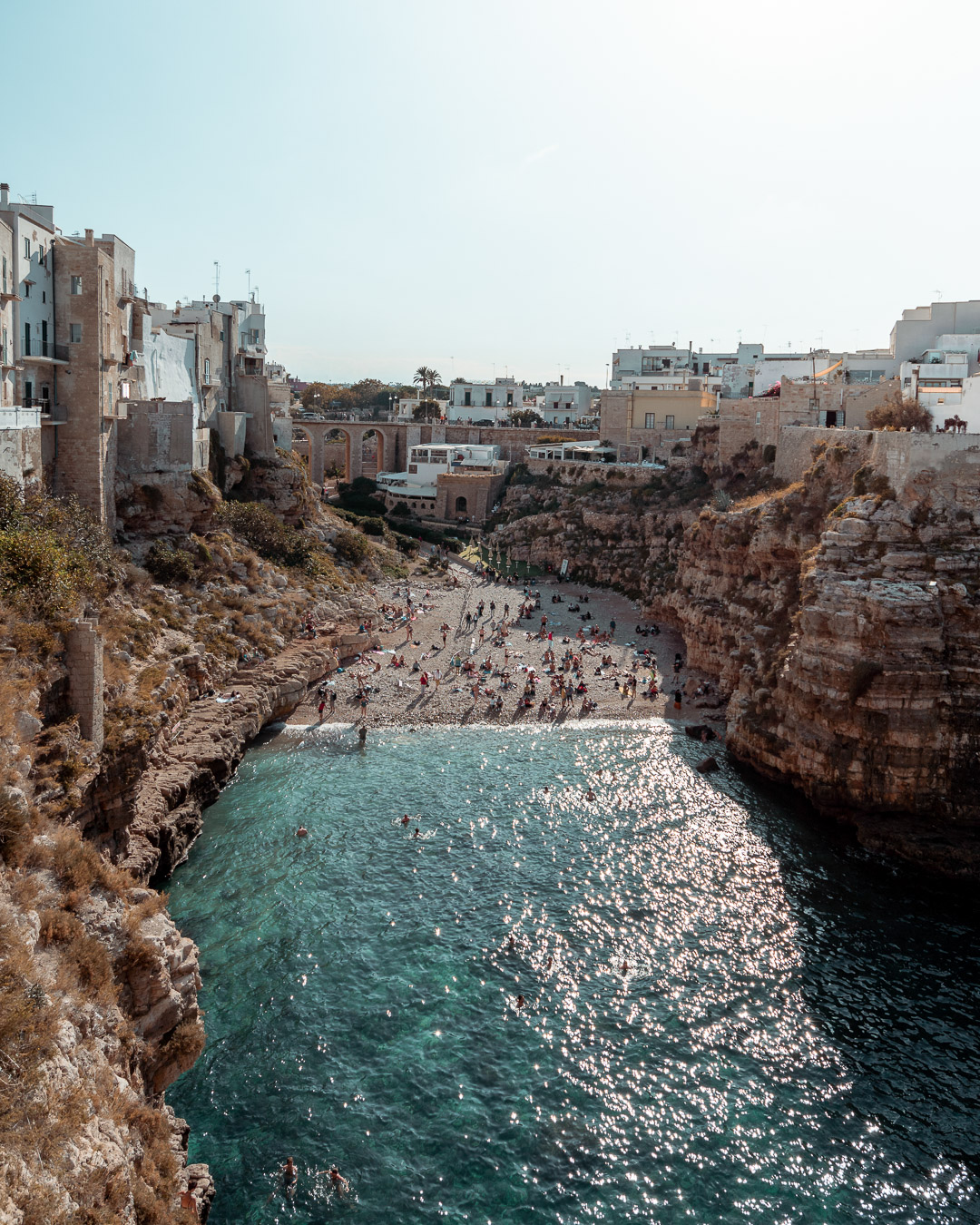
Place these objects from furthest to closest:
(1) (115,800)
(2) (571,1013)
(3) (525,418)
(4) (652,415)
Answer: (3) (525,418), (4) (652,415), (1) (115,800), (2) (571,1013)

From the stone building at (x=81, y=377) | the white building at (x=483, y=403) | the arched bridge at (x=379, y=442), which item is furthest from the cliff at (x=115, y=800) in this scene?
the white building at (x=483, y=403)

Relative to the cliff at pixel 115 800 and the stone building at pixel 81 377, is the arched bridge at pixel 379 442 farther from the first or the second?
the stone building at pixel 81 377

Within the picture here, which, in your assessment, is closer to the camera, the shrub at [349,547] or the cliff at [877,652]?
the cliff at [877,652]

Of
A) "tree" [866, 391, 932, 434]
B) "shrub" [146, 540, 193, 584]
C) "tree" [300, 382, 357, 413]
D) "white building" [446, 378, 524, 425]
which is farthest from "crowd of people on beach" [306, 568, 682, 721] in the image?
"tree" [300, 382, 357, 413]

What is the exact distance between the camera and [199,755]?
27.4m

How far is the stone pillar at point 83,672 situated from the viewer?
65.3ft

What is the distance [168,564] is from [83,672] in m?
15.3

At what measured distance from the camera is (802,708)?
28.3 metres

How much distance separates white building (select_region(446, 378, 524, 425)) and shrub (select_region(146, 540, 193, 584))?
2099 inches

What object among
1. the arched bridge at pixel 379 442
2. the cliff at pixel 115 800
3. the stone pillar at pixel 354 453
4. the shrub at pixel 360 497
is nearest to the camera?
the cliff at pixel 115 800

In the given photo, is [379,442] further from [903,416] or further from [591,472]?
[903,416]

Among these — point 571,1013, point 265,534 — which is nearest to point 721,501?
point 265,534

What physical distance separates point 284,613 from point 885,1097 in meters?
28.9

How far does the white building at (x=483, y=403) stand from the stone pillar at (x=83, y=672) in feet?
224
